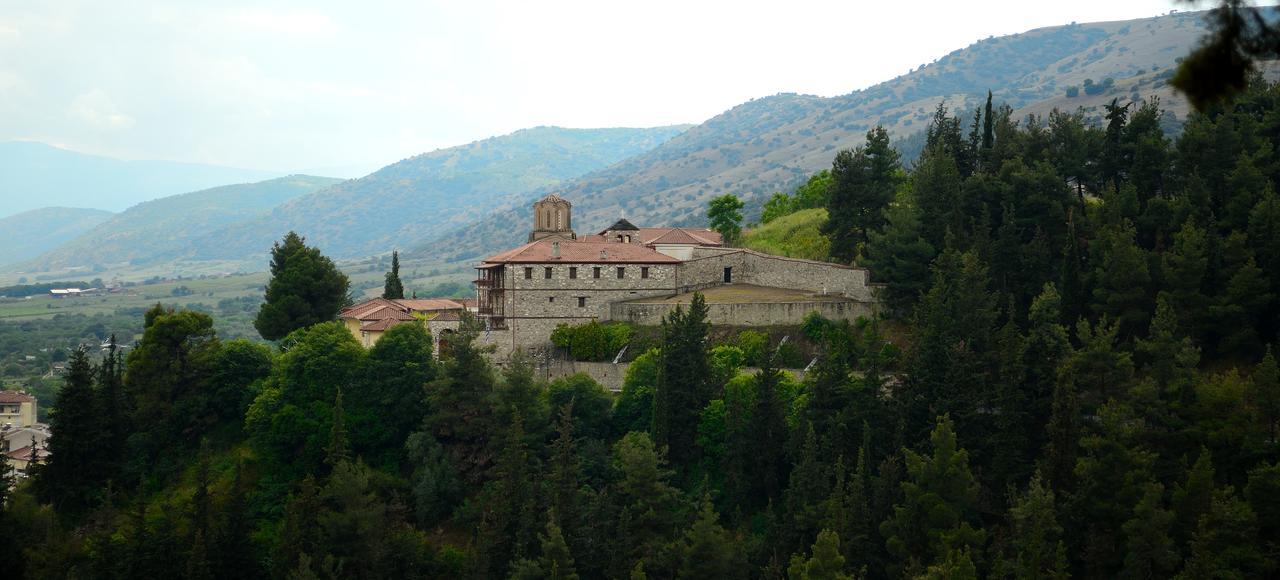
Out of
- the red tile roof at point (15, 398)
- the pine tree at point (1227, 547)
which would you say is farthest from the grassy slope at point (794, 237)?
the red tile roof at point (15, 398)

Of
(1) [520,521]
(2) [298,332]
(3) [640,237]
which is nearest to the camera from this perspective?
(1) [520,521]

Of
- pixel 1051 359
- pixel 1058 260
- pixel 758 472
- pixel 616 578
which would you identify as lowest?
pixel 616 578

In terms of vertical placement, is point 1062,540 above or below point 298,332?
below

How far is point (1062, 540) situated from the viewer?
37.6 m

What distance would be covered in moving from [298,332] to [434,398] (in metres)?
12.0

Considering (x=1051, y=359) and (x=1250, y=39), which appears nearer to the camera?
(x=1250, y=39)

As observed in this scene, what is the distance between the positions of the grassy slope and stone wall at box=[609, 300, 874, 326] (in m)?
9.06

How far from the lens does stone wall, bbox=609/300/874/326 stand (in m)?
52.1

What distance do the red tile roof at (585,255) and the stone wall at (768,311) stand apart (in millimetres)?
3323

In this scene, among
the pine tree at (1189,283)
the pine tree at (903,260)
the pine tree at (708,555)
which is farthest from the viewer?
the pine tree at (903,260)

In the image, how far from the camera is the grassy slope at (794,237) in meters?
64.1

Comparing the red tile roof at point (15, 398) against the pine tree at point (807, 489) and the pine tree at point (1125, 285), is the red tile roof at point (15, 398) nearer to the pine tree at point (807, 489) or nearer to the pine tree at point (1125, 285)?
the pine tree at point (807, 489)

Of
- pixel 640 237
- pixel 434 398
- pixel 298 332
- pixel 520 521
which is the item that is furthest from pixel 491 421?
pixel 640 237

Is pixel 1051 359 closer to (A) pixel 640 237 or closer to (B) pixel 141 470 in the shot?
(A) pixel 640 237
